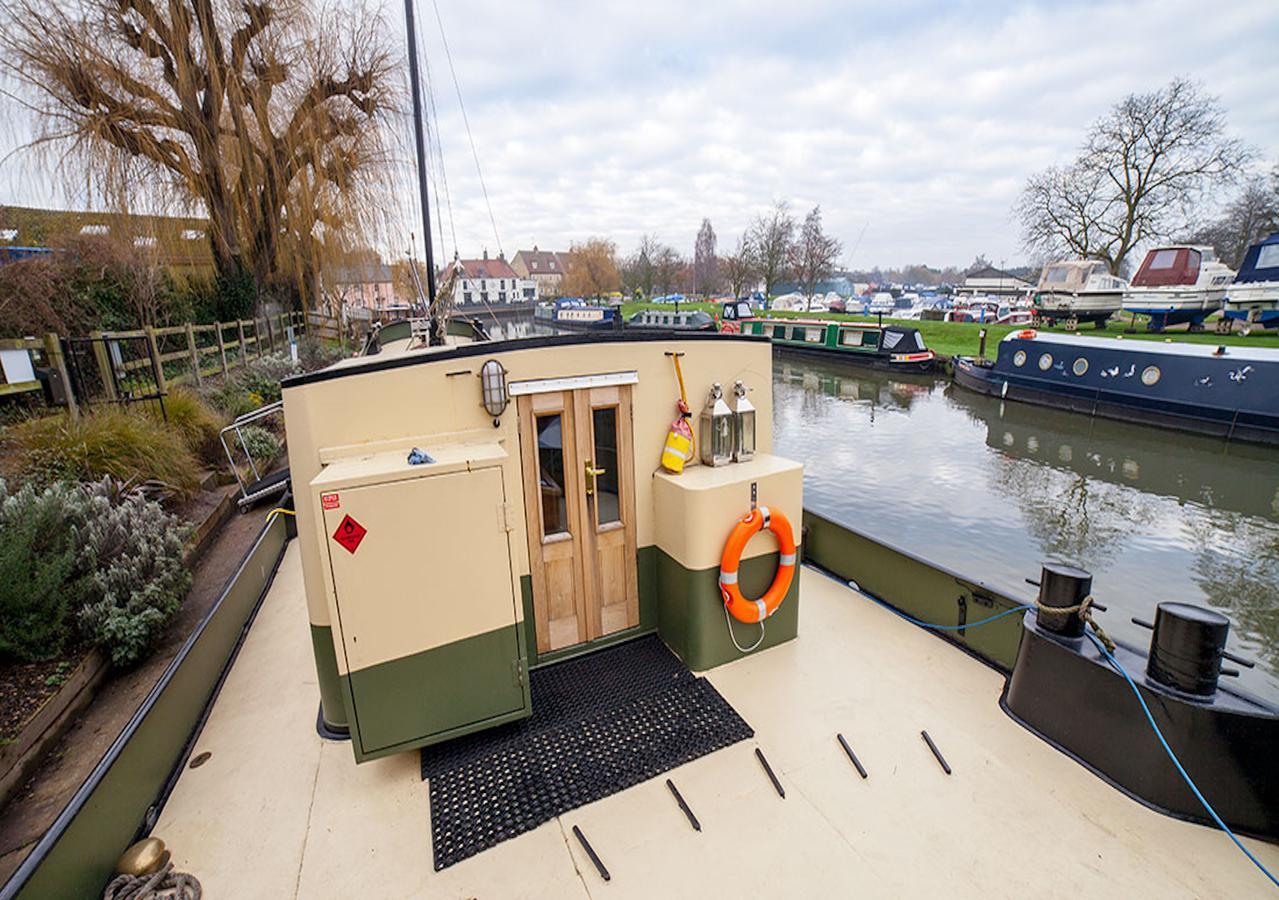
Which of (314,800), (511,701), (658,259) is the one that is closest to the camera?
(314,800)

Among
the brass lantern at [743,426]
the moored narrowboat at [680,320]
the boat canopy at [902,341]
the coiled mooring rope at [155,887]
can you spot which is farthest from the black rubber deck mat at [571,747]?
the moored narrowboat at [680,320]

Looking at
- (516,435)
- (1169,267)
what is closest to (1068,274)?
(1169,267)

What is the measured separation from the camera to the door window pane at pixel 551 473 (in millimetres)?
3373

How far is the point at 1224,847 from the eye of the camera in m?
2.33

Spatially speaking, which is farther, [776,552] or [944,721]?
[776,552]

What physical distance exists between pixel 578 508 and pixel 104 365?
24.3ft

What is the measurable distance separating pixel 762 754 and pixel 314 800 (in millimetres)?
2155

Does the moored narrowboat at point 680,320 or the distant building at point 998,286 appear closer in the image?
the moored narrowboat at point 680,320

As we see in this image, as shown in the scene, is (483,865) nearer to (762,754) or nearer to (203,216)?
(762,754)

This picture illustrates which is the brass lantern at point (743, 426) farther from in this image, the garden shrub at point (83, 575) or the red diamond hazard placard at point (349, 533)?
the garden shrub at point (83, 575)

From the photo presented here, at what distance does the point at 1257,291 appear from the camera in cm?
1817

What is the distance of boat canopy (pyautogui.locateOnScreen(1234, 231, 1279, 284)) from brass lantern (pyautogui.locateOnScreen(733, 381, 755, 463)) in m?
25.0

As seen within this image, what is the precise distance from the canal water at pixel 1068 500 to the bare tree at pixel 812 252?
96.1ft

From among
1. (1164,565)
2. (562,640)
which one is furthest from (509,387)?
(1164,565)
